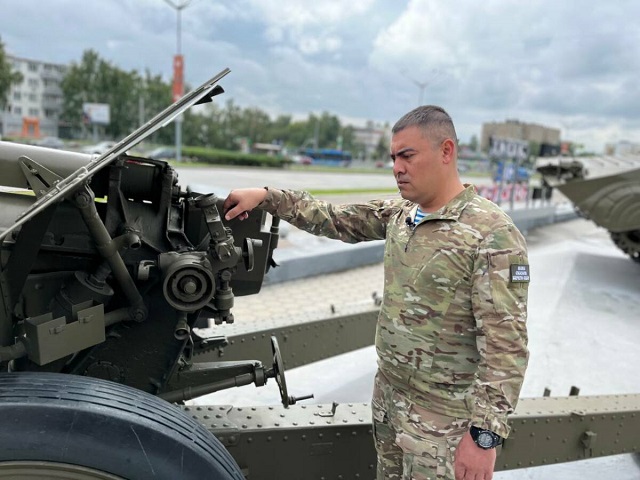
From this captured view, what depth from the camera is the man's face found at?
1722 mm

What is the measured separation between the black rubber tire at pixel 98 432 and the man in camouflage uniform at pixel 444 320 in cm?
63

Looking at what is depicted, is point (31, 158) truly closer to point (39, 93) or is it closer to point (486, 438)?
point (486, 438)

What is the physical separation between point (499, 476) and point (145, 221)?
2.37 meters

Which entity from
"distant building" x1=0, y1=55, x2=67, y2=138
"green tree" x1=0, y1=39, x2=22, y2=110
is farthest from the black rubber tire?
"distant building" x1=0, y1=55, x2=67, y2=138

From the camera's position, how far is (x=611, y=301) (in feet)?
22.7

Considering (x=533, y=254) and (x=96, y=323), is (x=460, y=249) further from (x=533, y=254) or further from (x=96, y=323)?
(x=533, y=254)

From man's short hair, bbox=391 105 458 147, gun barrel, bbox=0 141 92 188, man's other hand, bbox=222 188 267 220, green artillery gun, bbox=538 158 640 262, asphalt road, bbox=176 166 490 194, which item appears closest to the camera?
gun barrel, bbox=0 141 92 188

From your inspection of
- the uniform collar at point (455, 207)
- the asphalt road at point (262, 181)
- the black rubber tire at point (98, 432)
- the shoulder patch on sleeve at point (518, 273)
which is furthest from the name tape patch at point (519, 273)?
the asphalt road at point (262, 181)

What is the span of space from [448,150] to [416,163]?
105 millimetres

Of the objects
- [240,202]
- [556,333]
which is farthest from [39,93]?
[240,202]

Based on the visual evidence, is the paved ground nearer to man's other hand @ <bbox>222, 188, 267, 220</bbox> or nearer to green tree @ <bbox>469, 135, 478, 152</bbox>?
man's other hand @ <bbox>222, 188, 267, 220</bbox>

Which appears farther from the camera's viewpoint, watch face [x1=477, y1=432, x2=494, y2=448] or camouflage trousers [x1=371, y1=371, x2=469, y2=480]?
camouflage trousers [x1=371, y1=371, x2=469, y2=480]

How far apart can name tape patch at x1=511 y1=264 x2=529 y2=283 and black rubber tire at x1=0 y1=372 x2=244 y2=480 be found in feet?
3.08

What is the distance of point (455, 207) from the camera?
1765 millimetres
